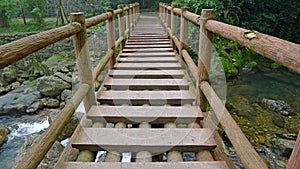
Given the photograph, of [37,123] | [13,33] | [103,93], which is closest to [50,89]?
[37,123]

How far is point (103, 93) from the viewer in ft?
8.84

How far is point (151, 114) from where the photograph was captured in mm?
2238

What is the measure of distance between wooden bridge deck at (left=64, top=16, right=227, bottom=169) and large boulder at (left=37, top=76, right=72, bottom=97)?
4.64 m

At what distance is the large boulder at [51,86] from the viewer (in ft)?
24.8

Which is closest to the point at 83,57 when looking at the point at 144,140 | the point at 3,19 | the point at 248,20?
the point at 144,140

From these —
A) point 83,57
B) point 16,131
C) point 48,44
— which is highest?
point 48,44

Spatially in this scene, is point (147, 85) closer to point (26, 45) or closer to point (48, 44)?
point (48, 44)

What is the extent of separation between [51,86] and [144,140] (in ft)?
22.1

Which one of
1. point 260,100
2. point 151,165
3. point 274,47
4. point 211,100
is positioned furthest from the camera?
point 260,100

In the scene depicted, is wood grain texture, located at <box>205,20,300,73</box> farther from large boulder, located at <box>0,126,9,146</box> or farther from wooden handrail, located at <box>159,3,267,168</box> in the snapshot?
large boulder, located at <box>0,126,9,146</box>

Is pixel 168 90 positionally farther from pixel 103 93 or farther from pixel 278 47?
pixel 278 47

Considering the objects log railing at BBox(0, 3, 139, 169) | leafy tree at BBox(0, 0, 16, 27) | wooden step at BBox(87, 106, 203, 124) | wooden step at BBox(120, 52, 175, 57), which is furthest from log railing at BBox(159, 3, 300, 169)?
leafy tree at BBox(0, 0, 16, 27)

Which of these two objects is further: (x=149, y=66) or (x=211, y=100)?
(x=149, y=66)

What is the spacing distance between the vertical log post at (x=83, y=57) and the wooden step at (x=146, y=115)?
0.50ft
